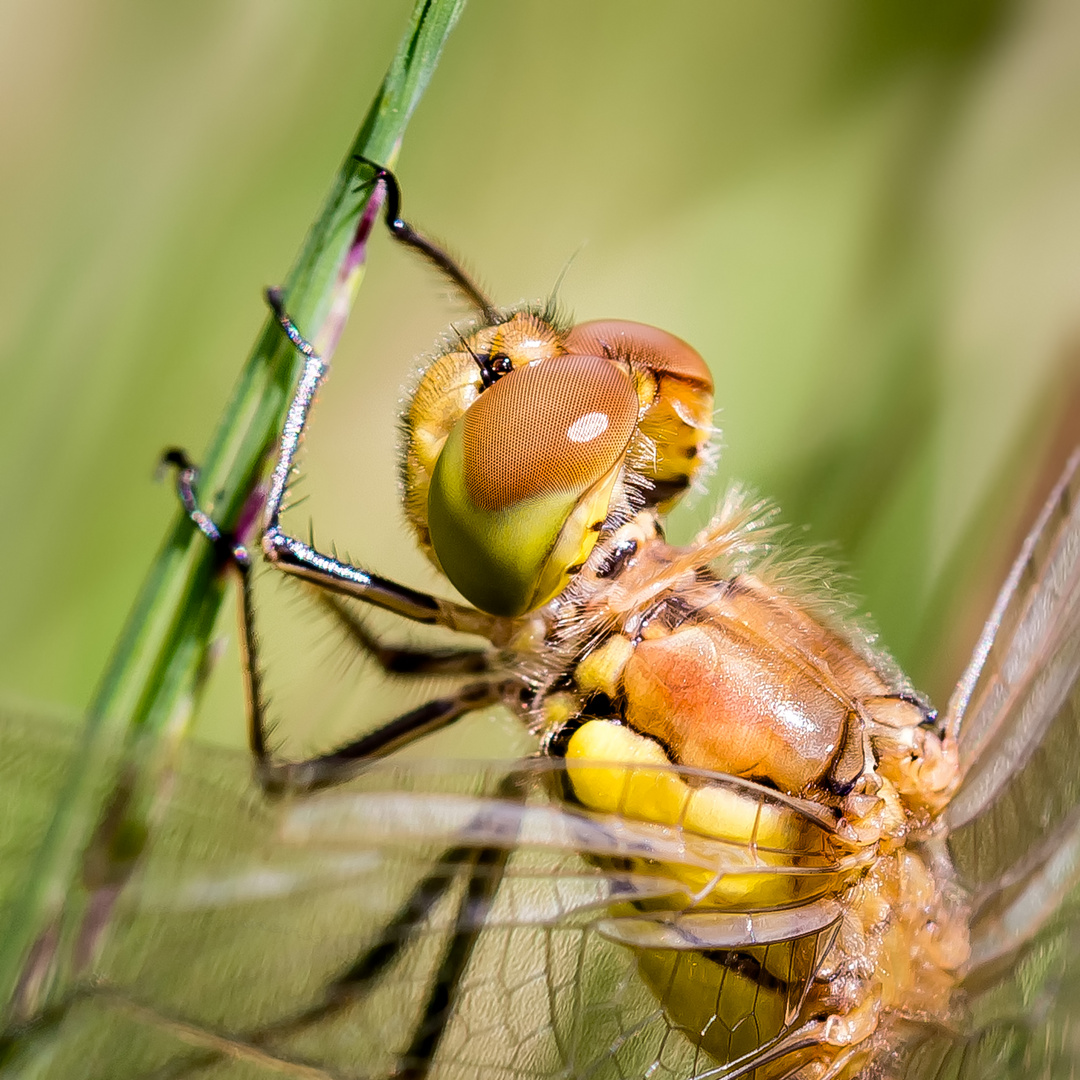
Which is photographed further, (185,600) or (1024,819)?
(1024,819)

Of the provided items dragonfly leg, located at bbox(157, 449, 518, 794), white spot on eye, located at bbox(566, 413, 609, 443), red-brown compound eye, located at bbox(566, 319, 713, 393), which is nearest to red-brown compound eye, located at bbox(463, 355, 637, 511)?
white spot on eye, located at bbox(566, 413, 609, 443)

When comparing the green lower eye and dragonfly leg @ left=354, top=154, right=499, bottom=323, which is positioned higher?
dragonfly leg @ left=354, top=154, right=499, bottom=323

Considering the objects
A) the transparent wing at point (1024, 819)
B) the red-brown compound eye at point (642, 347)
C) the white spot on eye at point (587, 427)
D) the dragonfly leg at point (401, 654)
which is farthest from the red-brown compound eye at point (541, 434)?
the transparent wing at point (1024, 819)

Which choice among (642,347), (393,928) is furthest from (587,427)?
(393,928)

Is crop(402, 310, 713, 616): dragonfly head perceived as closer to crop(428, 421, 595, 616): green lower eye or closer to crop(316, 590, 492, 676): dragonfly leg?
crop(428, 421, 595, 616): green lower eye

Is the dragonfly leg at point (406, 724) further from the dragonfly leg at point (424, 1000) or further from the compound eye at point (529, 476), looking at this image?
the dragonfly leg at point (424, 1000)

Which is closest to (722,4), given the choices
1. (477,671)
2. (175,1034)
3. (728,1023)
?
(477,671)

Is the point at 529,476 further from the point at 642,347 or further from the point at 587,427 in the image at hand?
the point at 642,347
